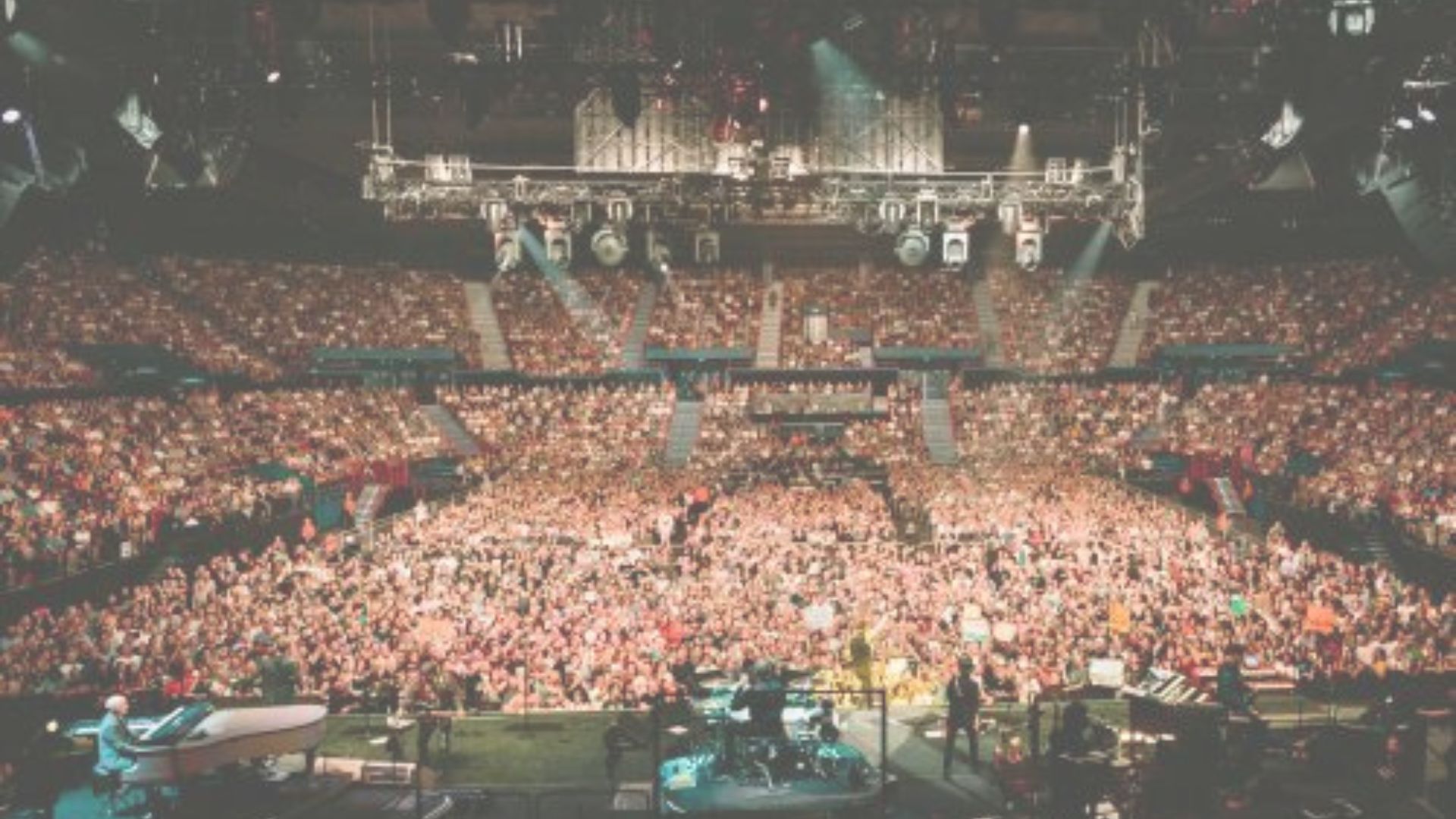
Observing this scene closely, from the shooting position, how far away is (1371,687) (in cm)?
1217

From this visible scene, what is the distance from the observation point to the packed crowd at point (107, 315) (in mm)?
21828

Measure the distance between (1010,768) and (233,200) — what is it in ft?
74.9

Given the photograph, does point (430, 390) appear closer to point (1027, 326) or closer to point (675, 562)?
point (675, 562)

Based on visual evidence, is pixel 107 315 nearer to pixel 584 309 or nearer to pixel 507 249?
pixel 507 249

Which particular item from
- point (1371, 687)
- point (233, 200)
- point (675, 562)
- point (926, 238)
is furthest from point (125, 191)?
point (1371, 687)

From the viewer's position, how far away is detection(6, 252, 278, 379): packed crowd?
71.6ft

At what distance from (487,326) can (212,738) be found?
24.0 meters

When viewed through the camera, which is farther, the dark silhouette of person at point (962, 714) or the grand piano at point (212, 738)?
the dark silhouette of person at point (962, 714)

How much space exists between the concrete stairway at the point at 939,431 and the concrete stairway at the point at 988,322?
2.38 metres

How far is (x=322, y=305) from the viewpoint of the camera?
29.6 meters

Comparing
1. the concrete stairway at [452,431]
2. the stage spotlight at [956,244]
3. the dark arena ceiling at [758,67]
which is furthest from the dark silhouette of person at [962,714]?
the concrete stairway at [452,431]

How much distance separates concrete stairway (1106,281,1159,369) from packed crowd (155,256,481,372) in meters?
17.3

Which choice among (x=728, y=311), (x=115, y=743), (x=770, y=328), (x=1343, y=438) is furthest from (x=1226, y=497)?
(x=115, y=743)

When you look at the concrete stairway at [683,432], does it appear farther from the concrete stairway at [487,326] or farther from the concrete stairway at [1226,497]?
the concrete stairway at [1226,497]
